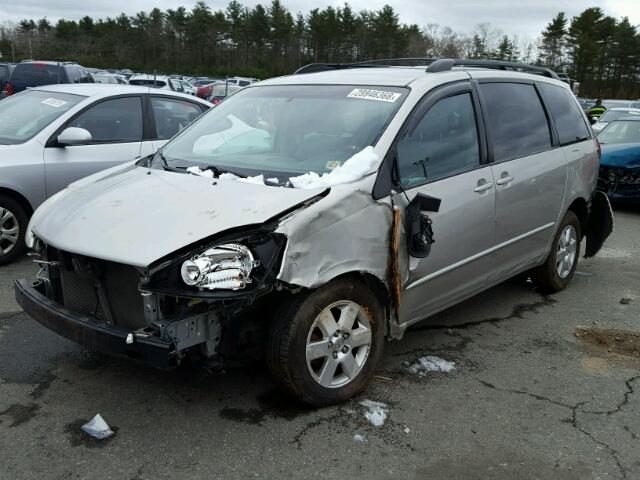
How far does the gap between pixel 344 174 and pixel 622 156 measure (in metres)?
7.95

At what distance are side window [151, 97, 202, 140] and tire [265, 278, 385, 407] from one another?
426 cm

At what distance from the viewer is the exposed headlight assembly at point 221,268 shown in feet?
9.74

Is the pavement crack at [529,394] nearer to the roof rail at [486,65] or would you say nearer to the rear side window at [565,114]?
the roof rail at [486,65]

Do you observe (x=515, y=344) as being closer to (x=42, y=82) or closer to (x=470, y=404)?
(x=470, y=404)

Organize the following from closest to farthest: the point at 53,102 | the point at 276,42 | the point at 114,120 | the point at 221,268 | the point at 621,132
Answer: the point at 221,268 → the point at 53,102 → the point at 114,120 → the point at 621,132 → the point at 276,42

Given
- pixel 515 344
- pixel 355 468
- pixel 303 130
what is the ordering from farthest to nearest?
pixel 515 344 → pixel 303 130 → pixel 355 468

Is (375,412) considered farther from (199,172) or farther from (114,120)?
(114,120)

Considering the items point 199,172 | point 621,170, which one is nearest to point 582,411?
point 199,172

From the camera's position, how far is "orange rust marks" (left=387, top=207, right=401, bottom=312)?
3.60 metres

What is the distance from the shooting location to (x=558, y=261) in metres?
5.69

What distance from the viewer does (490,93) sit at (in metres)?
4.64

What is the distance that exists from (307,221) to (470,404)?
1.47m

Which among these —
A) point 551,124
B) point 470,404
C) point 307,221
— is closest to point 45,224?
point 307,221

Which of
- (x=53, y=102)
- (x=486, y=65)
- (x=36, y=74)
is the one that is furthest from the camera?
(x=36, y=74)
